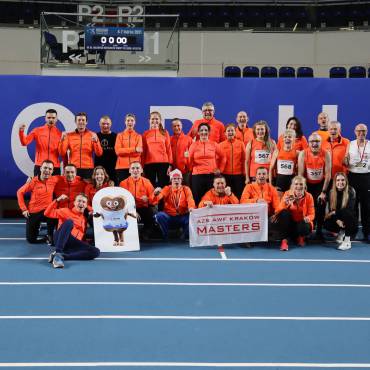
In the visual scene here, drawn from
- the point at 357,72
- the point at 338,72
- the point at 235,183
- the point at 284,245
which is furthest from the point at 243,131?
the point at 357,72

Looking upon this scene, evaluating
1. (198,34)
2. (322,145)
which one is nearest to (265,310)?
(322,145)

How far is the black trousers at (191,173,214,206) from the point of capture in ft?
28.1

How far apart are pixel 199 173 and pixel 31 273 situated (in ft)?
10.4

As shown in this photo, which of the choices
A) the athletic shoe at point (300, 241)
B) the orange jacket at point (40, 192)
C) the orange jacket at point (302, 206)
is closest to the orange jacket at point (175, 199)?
the orange jacket at point (302, 206)

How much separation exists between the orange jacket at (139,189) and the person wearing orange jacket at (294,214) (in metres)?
1.87

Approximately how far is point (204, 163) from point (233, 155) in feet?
1.60

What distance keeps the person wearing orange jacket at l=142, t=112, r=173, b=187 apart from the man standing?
0.54 m

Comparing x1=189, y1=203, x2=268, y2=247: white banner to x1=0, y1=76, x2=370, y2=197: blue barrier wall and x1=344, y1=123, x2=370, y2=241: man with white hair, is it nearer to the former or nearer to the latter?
x1=344, y1=123, x2=370, y2=241: man with white hair

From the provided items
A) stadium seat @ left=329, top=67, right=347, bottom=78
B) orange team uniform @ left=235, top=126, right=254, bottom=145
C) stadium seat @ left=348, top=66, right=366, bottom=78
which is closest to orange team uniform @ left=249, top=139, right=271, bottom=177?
orange team uniform @ left=235, top=126, right=254, bottom=145

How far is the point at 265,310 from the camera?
16.8ft

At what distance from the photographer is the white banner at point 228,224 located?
25.8ft

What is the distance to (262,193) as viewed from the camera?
319 inches

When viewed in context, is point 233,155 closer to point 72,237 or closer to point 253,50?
point 72,237

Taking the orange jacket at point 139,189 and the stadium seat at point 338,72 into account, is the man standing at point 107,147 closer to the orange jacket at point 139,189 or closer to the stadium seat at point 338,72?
the orange jacket at point 139,189
